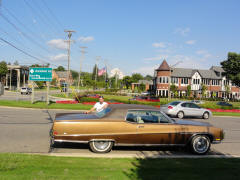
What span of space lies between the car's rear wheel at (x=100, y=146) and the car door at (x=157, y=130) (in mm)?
900

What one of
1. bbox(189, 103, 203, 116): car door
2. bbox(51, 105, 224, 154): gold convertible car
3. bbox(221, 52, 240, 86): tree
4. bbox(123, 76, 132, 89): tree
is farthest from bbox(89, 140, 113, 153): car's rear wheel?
bbox(123, 76, 132, 89): tree

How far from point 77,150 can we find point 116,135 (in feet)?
4.47

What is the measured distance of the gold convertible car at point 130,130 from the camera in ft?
21.6

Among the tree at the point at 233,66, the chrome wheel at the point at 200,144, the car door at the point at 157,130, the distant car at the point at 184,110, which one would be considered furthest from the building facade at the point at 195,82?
the car door at the point at 157,130

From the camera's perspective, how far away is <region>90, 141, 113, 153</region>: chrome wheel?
22.1ft

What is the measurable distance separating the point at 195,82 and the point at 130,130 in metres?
67.1

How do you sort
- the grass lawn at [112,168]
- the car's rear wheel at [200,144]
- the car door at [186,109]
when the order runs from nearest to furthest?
1. the grass lawn at [112,168]
2. the car's rear wheel at [200,144]
3. the car door at [186,109]

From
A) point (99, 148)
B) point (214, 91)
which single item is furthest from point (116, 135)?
point (214, 91)

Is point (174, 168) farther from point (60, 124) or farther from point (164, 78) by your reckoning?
point (164, 78)

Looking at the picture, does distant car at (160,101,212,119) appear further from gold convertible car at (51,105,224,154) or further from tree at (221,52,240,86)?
tree at (221,52,240,86)

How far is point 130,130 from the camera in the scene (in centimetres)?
678

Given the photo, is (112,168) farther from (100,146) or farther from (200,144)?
(200,144)

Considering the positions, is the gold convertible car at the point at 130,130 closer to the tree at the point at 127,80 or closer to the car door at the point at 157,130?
the car door at the point at 157,130

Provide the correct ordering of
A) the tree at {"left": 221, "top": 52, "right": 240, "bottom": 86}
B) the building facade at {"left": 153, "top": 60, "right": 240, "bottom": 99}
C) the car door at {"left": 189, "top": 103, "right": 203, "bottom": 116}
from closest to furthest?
1. the car door at {"left": 189, "top": 103, "right": 203, "bottom": 116}
2. the tree at {"left": 221, "top": 52, "right": 240, "bottom": 86}
3. the building facade at {"left": 153, "top": 60, "right": 240, "bottom": 99}
